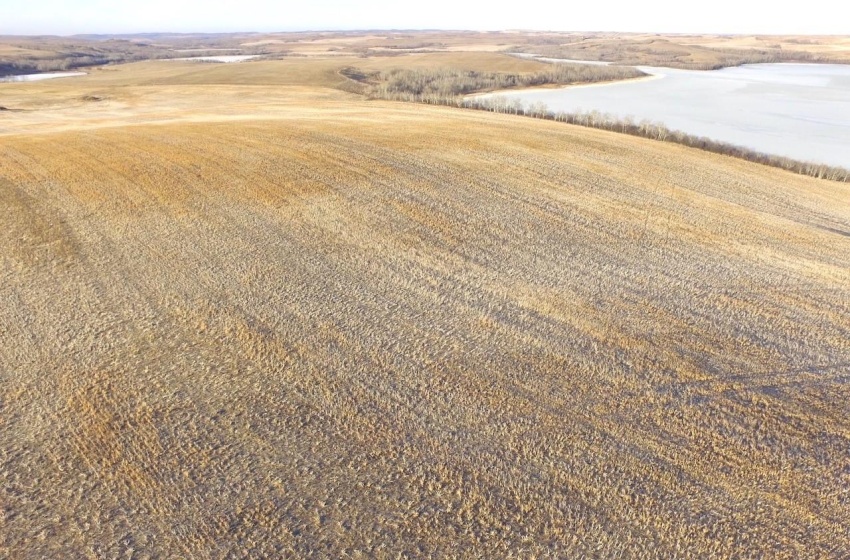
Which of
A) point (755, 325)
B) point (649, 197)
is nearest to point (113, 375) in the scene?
point (755, 325)

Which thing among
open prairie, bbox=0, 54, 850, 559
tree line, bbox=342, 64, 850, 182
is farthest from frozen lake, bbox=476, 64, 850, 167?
open prairie, bbox=0, 54, 850, 559

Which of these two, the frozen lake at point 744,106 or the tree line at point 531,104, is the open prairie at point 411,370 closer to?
the tree line at point 531,104

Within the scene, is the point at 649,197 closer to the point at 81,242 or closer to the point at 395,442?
the point at 395,442

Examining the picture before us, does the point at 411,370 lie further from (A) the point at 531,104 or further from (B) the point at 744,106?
(B) the point at 744,106

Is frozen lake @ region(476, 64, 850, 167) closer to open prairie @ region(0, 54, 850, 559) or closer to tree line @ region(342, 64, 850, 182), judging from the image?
tree line @ region(342, 64, 850, 182)

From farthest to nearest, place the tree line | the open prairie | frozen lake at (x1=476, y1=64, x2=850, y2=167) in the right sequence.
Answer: frozen lake at (x1=476, y1=64, x2=850, y2=167), the tree line, the open prairie

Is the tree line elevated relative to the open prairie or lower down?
elevated

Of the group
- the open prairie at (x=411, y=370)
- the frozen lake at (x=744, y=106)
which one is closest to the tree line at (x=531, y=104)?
the frozen lake at (x=744, y=106)

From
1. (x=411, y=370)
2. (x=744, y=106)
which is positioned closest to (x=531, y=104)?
(x=744, y=106)
